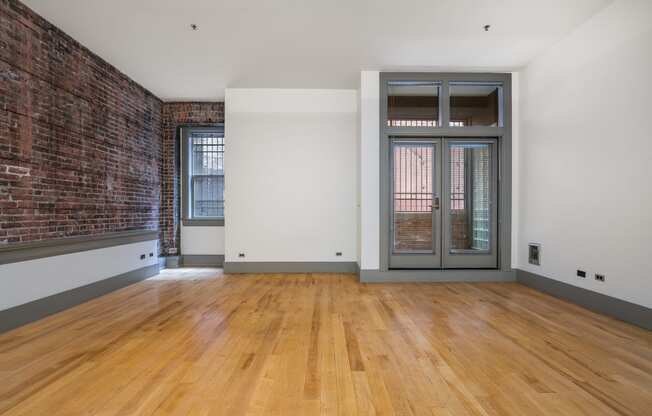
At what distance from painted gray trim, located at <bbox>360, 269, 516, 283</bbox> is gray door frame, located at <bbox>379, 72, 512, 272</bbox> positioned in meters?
0.11

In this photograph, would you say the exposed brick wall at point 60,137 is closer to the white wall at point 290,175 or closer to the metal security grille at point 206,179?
the metal security grille at point 206,179

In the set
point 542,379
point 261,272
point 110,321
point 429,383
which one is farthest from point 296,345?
point 261,272

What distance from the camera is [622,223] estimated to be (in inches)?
131

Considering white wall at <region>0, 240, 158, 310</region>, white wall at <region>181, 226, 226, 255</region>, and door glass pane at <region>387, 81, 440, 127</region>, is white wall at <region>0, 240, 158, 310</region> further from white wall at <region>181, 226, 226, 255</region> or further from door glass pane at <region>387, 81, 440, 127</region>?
door glass pane at <region>387, 81, 440, 127</region>

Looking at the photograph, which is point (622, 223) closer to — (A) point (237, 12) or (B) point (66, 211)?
(A) point (237, 12)

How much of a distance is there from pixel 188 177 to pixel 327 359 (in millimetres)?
5348

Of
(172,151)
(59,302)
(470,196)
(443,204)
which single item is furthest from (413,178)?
(59,302)

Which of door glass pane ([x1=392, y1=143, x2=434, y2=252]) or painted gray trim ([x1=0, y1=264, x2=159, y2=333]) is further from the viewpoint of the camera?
door glass pane ([x1=392, y1=143, x2=434, y2=252])

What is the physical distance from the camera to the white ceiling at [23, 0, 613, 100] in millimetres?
3467

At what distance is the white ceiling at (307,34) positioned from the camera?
3467mm

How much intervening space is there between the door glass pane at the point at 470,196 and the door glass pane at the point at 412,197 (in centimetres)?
37

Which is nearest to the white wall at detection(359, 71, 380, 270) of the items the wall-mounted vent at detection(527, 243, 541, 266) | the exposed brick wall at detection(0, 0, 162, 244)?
the wall-mounted vent at detection(527, 243, 541, 266)

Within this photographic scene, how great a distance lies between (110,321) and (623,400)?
4.17 m

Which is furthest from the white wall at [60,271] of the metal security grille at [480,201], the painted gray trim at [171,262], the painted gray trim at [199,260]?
the metal security grille at [480,201]
